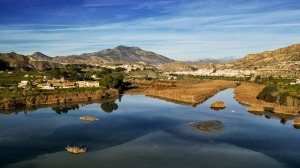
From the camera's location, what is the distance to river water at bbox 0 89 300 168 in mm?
31625

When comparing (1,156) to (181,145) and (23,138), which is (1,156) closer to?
(23,138)

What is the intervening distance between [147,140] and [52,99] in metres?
37.5

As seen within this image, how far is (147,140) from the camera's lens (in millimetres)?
39156

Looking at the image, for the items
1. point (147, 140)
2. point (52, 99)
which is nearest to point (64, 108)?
point (52, 99)

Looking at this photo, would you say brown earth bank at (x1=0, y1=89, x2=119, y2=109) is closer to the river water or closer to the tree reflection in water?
the tree reflection in water

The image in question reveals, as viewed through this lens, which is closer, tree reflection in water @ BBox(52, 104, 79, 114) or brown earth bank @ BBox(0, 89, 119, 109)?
tree reflection in water @ BBox(52, 104, 79, 114)

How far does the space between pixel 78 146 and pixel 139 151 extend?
663 cm

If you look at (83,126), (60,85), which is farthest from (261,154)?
(60,85)

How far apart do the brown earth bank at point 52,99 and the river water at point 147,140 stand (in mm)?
6858

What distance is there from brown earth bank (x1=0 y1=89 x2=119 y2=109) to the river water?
22.5 feet

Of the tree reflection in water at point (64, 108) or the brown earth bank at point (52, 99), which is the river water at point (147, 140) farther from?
the brown earth bank at point (52, 99)

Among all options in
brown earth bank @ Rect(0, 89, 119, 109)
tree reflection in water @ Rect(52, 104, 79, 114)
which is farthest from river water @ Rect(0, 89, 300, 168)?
brown earth bank @ Rect(0, 89, 119, 109)

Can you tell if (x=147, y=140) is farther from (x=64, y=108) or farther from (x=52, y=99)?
(x=52, y=99)

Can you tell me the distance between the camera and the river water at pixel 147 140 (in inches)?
1245
